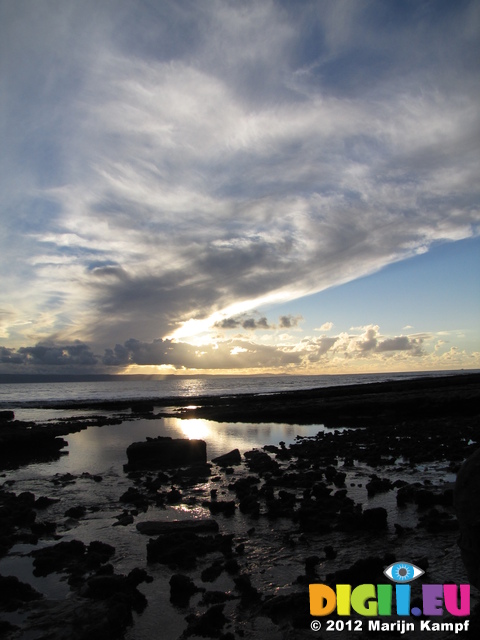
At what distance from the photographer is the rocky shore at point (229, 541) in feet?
27.0

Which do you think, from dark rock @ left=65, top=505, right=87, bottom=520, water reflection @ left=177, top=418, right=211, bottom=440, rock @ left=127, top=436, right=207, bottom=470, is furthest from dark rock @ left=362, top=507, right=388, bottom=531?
water reflection @ left=177, top=418, right=211, bottom=440

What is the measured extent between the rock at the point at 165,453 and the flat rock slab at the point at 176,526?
435 inches

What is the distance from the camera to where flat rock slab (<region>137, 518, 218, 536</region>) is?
42.6 feet

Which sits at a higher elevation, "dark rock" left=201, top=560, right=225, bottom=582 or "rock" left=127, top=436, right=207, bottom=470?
"dark rock" left=201, top=560, right=225, bottom=582

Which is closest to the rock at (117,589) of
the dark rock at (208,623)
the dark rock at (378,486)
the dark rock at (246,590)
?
the dark rock at (208,623)

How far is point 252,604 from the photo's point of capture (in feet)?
28.5

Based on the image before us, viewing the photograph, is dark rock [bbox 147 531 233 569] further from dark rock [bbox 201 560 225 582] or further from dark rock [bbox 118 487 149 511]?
dark rock [bbox 118 487 149 511]

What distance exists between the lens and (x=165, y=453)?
2527cm

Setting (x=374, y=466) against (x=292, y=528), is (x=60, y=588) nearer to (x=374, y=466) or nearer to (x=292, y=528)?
(x=292, y=528)

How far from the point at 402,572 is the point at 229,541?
455cm

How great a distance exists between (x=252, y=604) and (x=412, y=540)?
205 inches

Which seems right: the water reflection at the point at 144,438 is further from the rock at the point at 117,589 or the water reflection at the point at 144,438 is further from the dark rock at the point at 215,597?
the dark rock at the point at 215,597

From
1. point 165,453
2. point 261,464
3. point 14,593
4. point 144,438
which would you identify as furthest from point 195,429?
point 14,593

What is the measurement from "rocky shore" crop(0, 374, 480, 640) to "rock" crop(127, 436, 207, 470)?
236 mm
